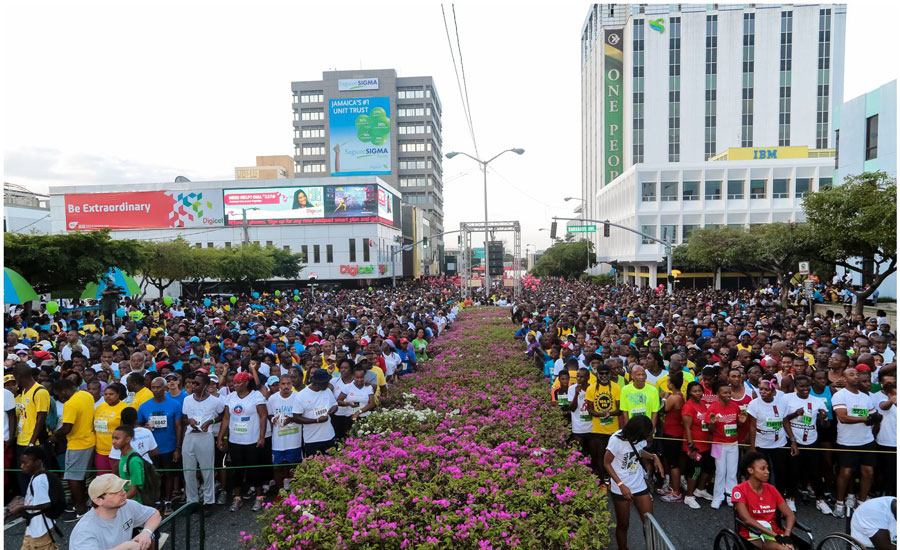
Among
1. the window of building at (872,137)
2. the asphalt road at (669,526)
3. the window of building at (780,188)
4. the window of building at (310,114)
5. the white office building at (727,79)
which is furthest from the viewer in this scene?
the window of building at (310,114)

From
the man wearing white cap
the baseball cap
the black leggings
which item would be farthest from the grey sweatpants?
the black leggings

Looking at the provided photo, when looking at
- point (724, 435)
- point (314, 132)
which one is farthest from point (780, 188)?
point (314, 132)

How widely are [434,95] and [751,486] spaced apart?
108 meters

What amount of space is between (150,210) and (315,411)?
60.3m

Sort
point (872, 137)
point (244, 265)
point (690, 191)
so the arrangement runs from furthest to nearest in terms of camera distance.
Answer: point (690, 191), point (244, 265), point (872, 137)

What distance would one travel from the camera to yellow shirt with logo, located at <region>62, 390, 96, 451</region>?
251 inches

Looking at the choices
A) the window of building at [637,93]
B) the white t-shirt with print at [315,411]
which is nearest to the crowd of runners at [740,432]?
the white t-shirt with print at [315,411]

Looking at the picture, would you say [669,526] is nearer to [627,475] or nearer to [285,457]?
[627,475]

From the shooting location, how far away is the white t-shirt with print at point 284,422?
6781mm

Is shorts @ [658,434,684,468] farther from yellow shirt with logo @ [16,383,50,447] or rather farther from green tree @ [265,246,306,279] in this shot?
green tree @ [265,246,306,279]

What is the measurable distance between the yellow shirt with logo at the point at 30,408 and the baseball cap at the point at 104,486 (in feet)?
11.1

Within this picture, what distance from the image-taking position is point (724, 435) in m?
6.28

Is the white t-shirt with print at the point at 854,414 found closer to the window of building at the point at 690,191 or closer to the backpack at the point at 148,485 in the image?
the backpack at the point at 148,485

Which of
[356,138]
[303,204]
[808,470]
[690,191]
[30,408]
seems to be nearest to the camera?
[30,408]
